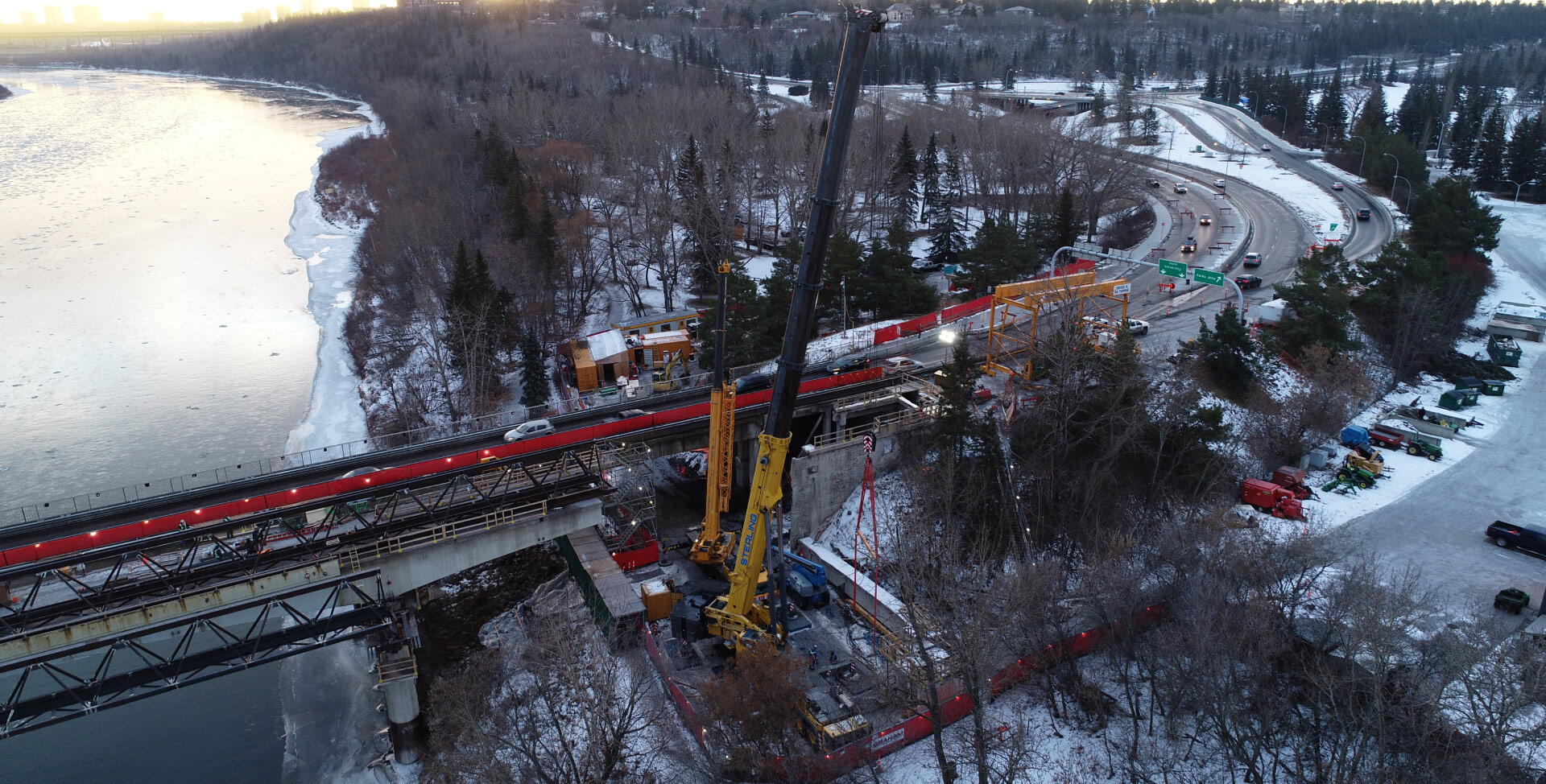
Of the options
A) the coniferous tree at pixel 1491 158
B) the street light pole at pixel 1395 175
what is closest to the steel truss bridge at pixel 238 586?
the street light pole at pixel 1395 175

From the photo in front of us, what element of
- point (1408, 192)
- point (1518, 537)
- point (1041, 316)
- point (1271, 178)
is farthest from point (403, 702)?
point (1271, 178)

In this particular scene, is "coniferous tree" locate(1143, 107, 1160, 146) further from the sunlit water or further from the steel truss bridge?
the steel truss bridge

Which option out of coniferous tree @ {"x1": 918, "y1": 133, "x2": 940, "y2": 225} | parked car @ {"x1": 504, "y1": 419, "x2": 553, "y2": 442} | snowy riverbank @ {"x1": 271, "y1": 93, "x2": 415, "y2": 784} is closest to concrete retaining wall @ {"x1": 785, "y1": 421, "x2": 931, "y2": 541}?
parked car @ {"x1": 504, "y1": 419, "x2": 553, "y2": 442}

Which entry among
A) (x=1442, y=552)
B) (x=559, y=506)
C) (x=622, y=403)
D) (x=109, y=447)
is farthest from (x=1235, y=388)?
(x=109, y=447)

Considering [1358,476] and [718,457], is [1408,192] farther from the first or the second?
[718,457]

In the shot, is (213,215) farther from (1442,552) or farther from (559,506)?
(1442,552)
